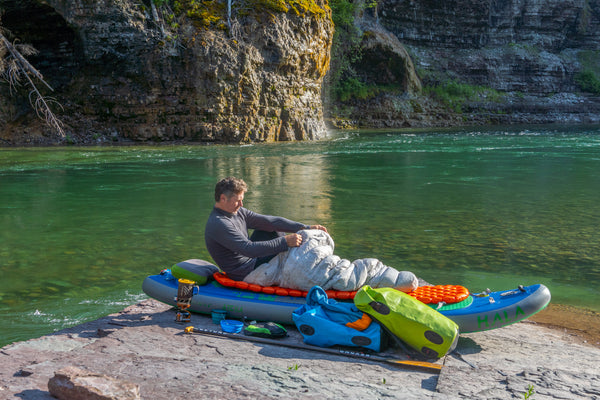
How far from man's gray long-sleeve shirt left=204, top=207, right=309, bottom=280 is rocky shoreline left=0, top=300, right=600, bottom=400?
73cm

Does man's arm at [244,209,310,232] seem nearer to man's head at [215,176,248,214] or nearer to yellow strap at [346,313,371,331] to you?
man's head at [215,176,248,214]

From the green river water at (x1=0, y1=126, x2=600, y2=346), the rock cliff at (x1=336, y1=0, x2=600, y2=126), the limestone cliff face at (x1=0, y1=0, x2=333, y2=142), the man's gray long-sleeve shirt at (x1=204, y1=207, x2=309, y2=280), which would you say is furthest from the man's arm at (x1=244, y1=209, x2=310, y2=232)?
the rock cliff at (x1=336, y1=0, x2=600, y2=126)

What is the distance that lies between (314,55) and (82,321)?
21.9 m

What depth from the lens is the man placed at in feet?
16.9

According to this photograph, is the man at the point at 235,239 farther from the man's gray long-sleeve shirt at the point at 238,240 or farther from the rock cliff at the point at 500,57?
the rock cliff at the point at 500,57

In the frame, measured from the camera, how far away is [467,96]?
41.1 meters

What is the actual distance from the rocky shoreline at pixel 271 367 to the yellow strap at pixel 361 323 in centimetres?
27

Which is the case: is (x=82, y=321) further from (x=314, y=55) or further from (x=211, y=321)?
(x=314, y=55)

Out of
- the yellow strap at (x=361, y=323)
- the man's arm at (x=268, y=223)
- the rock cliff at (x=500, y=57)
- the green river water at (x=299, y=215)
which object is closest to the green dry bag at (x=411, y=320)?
the yellow strap at (x=361, y=323)

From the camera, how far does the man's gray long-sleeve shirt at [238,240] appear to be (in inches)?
204

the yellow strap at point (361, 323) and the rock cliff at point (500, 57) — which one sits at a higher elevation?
the rock cliff at point (500, 57)

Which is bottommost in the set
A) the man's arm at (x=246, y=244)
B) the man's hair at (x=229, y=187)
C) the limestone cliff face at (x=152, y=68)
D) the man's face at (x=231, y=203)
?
the man's arm at (x=246, y=244)

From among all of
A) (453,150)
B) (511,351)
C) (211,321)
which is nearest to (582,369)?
(511,351)

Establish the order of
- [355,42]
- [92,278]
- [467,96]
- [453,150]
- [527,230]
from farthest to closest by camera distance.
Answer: [467,96] → [355,42] → [453,150] → [527,230] → [92,278]
